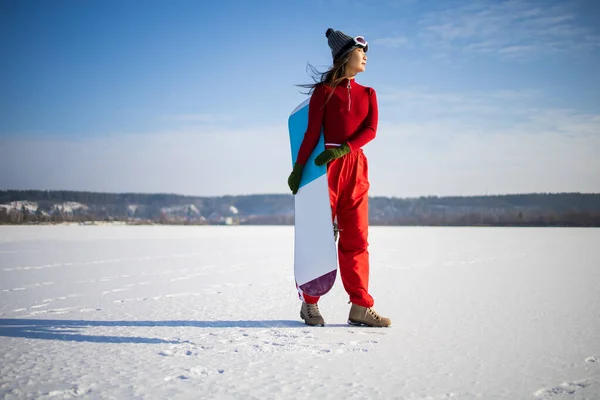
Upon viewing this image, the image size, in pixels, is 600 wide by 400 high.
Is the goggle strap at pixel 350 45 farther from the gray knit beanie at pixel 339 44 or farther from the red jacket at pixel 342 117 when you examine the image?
the red jacket at pixel 342 117

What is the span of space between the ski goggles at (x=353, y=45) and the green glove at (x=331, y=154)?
2.13 ft

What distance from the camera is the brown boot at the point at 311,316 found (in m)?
3.05

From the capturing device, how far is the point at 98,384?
73.8 inches

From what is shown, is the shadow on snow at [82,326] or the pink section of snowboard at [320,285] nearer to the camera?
the shadow on snow at [82,326]

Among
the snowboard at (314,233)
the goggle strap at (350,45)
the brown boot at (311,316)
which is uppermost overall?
the goggle strap at (350,45)

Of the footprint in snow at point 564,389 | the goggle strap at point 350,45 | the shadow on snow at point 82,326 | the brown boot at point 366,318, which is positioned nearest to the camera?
the footprint in snow at point 564,389

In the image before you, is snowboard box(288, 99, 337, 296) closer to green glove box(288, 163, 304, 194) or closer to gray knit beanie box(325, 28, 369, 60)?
green glove box(288, 163, 304, 194)

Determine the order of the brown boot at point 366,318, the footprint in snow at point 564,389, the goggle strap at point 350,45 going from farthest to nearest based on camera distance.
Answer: the goggle strap at point 350,45, the brown boot at point 366,318, the footprint in snow at point 564,389

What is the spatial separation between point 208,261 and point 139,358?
209 inches

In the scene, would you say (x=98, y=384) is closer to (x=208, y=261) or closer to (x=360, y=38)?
(x=360, y=38)

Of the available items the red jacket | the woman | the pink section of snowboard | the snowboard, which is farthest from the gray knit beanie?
the pink section of snowboard

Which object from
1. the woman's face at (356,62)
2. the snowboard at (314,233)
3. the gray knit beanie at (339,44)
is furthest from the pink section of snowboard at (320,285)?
the gray knit beanie at (339,44)

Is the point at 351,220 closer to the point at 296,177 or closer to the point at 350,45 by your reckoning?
the point at 296,177

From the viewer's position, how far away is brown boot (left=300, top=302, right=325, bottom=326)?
10.0 feet
